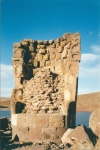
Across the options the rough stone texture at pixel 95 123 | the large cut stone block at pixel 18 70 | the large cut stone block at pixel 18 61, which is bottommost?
the rough stone texture at pixel 95 123

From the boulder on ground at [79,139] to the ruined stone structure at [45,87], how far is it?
36.0 inches

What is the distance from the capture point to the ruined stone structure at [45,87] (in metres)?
9.84

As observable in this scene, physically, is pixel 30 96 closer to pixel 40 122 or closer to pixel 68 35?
pixel 40 122

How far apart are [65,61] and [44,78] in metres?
1.44

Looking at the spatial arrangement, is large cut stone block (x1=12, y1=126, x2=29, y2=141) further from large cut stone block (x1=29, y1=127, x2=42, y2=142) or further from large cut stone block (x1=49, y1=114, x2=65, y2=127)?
large cut stone block (x1=49, y1=114, x2=65, y2=127)

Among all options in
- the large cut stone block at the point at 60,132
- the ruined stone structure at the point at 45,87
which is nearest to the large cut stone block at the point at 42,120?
the ruined stone structure at the point at 45,87

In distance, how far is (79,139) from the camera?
848cm

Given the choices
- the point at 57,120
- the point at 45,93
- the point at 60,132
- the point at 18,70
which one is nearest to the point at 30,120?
the point at 57,120

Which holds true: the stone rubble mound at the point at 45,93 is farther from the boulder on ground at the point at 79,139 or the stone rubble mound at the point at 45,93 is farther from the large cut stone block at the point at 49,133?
the boulder on ground at the point at 79,139

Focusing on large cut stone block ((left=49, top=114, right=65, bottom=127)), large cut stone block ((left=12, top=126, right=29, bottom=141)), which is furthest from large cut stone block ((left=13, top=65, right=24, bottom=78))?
large cut stone block ((left=49, top=114, right=65, bottom=127))

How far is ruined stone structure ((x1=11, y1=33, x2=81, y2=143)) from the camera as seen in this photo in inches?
387

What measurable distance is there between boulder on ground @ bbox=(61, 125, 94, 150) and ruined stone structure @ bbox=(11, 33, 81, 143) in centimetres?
91

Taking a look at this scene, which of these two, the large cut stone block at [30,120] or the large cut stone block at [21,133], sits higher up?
the large cut stone block at [30,120]

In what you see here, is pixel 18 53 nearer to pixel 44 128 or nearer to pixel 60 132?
pixel 44 128
